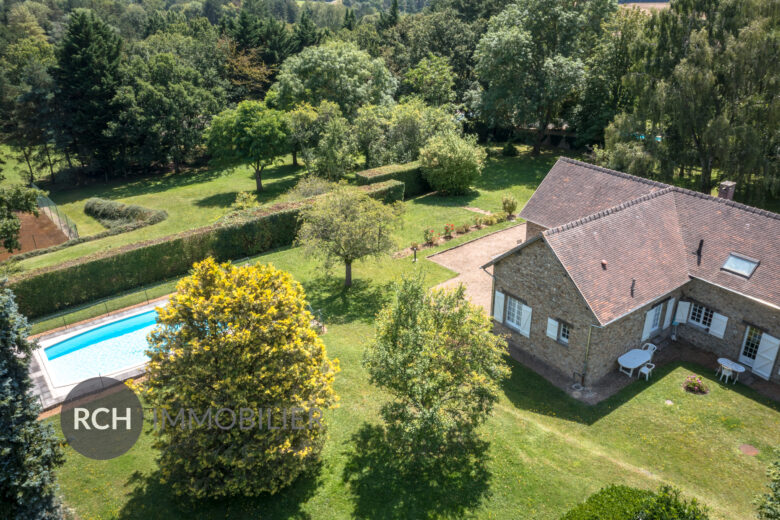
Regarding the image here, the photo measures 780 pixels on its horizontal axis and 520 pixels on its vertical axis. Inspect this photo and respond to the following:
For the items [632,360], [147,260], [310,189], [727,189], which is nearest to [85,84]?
[310,189]

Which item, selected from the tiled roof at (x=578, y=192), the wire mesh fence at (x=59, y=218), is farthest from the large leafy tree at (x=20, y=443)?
the wire mesh fence at (x=59, y=218)

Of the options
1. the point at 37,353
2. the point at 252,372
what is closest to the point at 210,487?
the point at 252,372

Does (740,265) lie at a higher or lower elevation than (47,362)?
higher

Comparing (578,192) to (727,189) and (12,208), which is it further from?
(12,208)

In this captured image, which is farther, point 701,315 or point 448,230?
point 448,230

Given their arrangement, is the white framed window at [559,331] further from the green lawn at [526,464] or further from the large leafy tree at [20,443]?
the large leafy tree at [20,443]

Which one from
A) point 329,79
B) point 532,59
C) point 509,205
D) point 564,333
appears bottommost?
point 564,333

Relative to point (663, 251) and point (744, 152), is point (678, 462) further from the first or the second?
point (744, 152)
